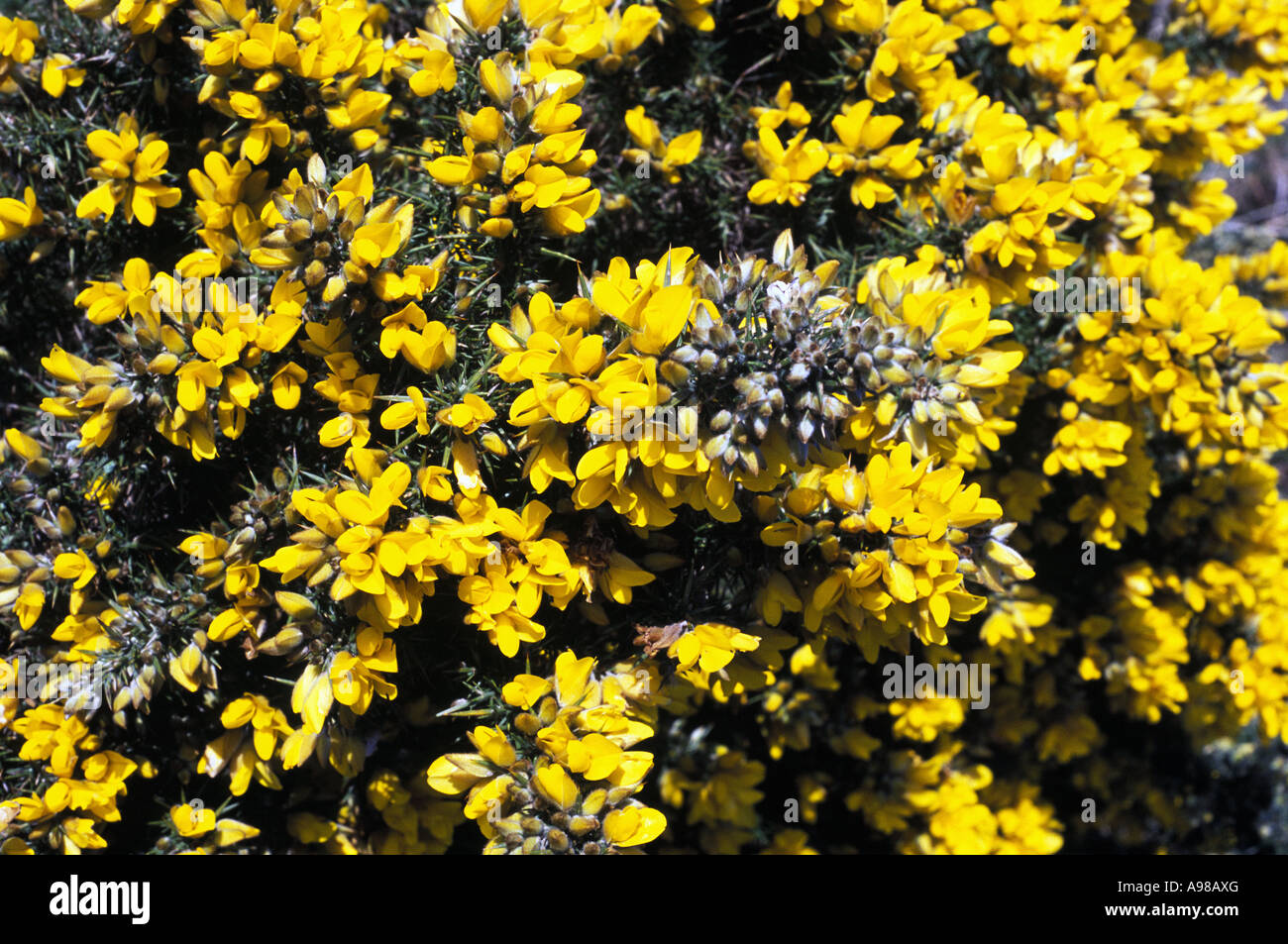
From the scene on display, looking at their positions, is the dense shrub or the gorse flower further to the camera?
the gorse flower

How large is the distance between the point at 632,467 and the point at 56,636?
1.31 metres

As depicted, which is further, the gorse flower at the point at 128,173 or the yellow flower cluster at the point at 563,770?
the gorse flower at the point at 128,173

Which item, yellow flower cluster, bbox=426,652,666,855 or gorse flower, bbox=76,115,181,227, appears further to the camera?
gorse flower, bbox=76,115,181,227

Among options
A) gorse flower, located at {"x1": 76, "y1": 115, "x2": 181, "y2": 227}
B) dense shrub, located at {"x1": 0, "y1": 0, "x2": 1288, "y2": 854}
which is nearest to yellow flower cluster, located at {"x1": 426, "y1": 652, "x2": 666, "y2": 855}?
dense shrub, located at {"x1": 0, "y1": 0, "x2": 1288, "y2": 854}

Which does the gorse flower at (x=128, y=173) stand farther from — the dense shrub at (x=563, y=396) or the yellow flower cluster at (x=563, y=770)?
the yellow flower cluster at (x=563, y=770)

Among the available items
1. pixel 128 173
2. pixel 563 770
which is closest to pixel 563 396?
pixel 563 770

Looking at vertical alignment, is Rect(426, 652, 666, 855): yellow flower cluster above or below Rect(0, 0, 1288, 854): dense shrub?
below

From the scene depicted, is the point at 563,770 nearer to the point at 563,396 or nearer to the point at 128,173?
the point at 563,396

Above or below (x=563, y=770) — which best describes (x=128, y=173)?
above

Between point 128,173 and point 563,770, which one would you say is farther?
point 128,173

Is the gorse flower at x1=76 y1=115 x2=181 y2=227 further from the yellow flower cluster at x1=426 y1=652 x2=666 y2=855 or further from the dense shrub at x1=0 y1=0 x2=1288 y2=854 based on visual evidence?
the yellow flower cluster at x1=426 y1=652 x2=666 y2=855

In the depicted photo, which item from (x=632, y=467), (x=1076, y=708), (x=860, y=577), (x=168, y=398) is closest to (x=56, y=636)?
(x=168, y=398)

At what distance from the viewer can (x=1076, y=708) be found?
3.22m

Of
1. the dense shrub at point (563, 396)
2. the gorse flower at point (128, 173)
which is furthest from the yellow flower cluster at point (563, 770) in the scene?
the gorse flower at point (128, 173)
